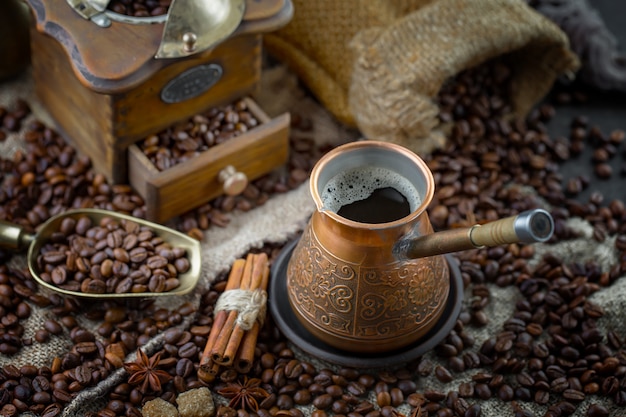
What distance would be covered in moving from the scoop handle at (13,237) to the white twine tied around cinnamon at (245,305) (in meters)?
0.54

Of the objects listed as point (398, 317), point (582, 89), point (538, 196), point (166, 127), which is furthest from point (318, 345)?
point (582, 89)

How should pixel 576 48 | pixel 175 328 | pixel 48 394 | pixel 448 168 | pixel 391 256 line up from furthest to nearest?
pixel 576 48 → pixel 448 168 → pixel 175 328 → pixel 48 394 → pixel 391 256

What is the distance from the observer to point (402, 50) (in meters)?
2.41

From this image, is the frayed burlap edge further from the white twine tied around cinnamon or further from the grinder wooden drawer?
the white twine tied around cinnamon

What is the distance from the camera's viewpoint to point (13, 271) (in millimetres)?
2150

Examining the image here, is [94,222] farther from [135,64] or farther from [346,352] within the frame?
[346,352]

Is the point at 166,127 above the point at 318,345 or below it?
above

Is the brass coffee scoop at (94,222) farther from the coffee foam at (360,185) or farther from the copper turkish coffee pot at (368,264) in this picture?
the coffee foam at (360,185)

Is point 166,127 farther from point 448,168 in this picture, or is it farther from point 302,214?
point 448,168

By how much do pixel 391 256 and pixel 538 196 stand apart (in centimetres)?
91

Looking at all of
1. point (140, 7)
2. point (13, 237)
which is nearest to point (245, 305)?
point (13, 237)

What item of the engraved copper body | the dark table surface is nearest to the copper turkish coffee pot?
the engraved copper body

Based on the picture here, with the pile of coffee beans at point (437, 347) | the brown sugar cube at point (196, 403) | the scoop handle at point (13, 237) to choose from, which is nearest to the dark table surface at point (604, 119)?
the pile of coffee beans at point (437, 347)

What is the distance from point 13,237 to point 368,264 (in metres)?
0.95
